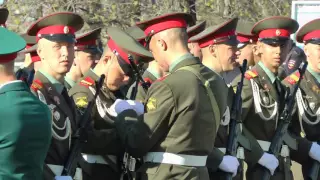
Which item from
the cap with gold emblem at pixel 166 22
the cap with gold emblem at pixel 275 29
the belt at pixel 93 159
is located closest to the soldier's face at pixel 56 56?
the cap with gold emblem at pixel 166 22

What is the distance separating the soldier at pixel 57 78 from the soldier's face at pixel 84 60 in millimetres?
1789

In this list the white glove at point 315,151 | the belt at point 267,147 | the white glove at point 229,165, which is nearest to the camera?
the white glove at point 229,165

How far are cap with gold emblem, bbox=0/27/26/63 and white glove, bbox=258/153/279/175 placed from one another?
139 inches

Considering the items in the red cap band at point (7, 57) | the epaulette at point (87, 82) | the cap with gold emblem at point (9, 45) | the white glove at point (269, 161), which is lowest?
the white glove at point (269, 161)

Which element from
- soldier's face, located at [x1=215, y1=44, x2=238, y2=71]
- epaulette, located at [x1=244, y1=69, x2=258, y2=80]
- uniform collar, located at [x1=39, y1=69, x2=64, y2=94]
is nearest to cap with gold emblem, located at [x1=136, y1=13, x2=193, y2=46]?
uniform collar, located at [x1=39, y1=69, x2=64, y2=94]

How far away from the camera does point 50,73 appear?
6.18m

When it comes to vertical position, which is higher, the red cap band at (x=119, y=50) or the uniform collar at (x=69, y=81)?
the red cap band at (x=119, y=50)

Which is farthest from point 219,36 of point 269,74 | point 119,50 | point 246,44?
point 246,44

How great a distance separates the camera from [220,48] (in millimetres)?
7270

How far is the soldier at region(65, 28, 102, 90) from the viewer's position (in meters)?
8.04

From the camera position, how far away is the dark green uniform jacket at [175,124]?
5.76 m

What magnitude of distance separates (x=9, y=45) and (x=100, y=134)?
6.26 feet

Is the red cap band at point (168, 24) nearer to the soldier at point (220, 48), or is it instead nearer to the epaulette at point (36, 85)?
the epaulette at point (36, 85)

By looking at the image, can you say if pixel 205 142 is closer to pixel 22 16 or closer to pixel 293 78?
pixel 293 78
